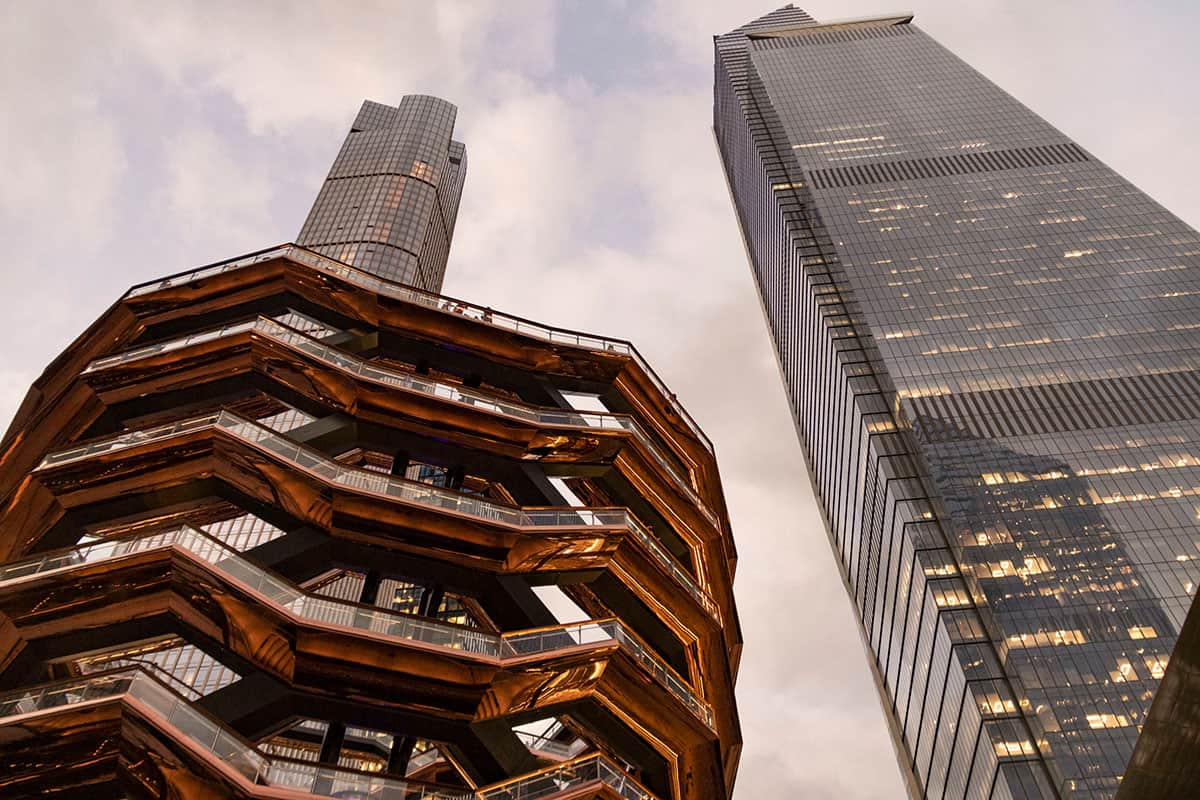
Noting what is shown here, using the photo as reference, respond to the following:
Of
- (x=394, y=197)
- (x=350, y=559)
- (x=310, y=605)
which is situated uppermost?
(x=394, y=197)

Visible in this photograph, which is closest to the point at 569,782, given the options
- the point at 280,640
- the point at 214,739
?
the point at 280,640

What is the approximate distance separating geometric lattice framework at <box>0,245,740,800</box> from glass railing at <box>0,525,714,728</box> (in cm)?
8

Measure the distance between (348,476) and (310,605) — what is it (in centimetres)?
467

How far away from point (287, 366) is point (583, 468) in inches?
447

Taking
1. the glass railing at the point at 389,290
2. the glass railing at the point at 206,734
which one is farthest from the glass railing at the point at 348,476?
the glass railing at the point at 389,290

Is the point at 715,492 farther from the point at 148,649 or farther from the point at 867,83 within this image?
the point at 867,83

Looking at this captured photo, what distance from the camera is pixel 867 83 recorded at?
148 m

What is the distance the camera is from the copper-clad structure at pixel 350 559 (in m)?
19.6

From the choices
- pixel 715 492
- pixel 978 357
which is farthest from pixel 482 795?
pixel 978 357

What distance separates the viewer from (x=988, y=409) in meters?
83.7

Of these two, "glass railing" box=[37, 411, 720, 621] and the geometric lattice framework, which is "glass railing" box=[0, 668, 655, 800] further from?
"glass railing" box=[37, 411, 720, 621]

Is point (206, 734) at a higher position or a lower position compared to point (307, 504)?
lower

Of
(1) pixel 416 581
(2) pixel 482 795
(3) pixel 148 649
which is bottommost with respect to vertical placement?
(2) pixel 482 795

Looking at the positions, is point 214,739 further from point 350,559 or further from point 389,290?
point 389,290
